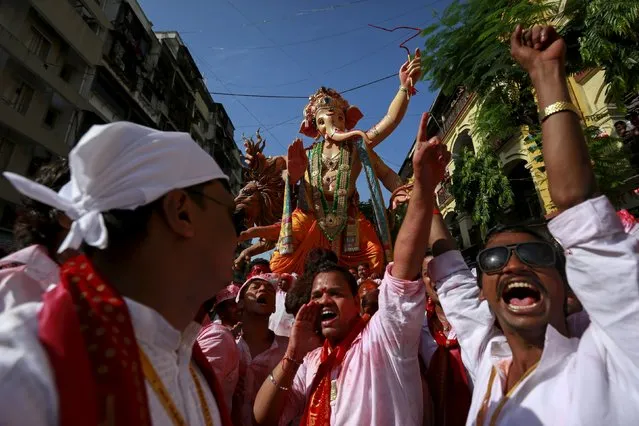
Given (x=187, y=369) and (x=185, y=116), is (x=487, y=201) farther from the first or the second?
(x=185, y=116)

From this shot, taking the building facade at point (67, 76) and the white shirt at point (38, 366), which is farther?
the building facade at point (67, 76)

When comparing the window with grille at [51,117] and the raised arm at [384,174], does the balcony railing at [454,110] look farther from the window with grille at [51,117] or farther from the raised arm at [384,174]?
the window with grille at [51,117]

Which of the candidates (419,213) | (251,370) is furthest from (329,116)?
(419,213)

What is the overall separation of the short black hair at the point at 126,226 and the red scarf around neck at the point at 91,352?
88 millimetres

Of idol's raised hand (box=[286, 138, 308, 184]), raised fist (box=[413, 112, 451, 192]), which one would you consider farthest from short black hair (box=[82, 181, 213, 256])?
idol's raised hand (box=[286, 138, 308, 184])

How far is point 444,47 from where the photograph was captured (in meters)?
9.62

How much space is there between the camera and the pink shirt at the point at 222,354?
218 centimetres

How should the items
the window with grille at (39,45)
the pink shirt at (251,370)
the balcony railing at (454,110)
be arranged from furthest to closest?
1. the balcony railing at (454,110)
2. the window with grille at (39,45)
3. the pink shirt at (251,370)

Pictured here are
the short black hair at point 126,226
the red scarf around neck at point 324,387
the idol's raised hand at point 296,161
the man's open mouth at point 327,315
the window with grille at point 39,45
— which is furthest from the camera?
the window with grille at point 39,45

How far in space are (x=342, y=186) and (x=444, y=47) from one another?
6262 millimetres

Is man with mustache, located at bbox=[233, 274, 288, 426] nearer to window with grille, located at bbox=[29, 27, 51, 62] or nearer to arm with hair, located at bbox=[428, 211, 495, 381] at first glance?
arm with hair, located at bbox=[428, 211, 495, 381]

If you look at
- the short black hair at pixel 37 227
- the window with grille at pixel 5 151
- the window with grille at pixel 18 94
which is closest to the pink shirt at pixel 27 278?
the short black hair at pixel 37 227

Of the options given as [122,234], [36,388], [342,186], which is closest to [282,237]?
[342,186]

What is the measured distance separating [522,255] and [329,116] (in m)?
4.62
